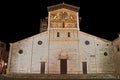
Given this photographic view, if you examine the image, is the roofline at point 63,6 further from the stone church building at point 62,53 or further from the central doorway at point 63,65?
the central doorway at point 63,65

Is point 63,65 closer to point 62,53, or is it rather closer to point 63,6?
point 62,53

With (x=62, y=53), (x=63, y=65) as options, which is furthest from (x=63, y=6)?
(x=63, y=65)

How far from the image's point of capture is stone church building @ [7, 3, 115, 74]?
31156 mm

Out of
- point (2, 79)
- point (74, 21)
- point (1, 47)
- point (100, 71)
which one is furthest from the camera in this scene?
point (1, 47)

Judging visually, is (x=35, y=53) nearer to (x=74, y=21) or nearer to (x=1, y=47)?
(x=74, y=21)

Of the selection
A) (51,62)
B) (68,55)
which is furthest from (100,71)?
(51,62)

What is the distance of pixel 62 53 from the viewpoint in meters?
31.8

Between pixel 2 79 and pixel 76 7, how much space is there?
705 inches

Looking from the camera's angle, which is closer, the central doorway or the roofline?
the central doorway

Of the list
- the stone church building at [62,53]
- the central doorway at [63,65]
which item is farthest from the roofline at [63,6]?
the central doorway at [63,65]

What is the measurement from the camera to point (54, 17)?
34.5 m

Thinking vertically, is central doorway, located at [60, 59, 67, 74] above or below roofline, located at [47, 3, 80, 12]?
below

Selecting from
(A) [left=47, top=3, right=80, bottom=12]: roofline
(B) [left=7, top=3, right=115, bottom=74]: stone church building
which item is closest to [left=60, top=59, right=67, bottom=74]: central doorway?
(B) [left=7, top=3, right=115, bottom=74]: stone church building

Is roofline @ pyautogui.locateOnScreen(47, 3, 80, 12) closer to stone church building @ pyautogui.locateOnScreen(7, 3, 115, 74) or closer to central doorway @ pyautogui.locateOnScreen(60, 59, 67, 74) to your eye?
stone church building @ pyautogui.locateOnScreen(7, 3, 115, 74)
